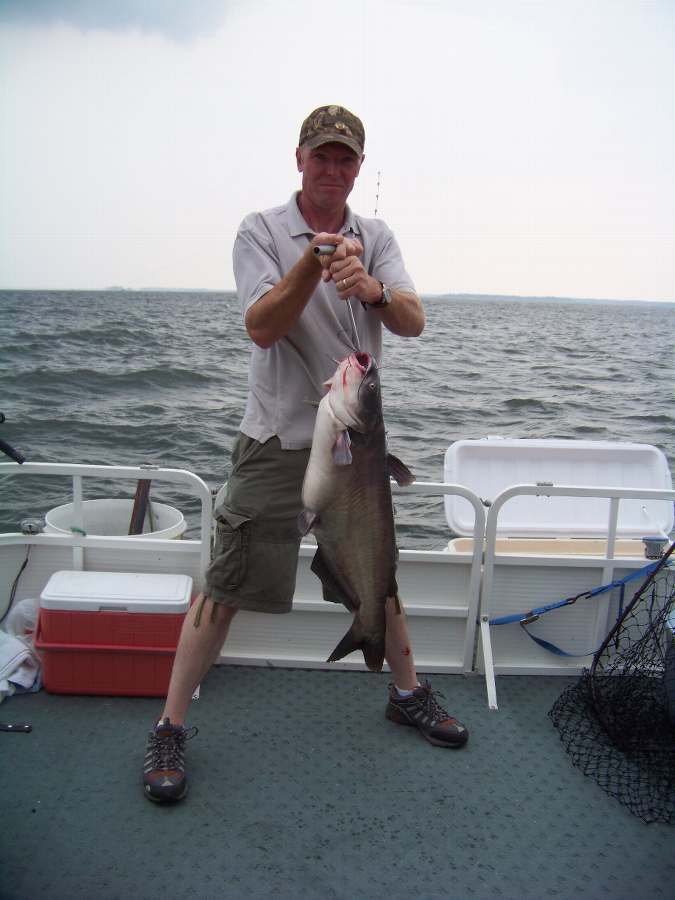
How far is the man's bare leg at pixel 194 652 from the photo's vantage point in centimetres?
310

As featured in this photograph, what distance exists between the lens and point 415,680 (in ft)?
11.7

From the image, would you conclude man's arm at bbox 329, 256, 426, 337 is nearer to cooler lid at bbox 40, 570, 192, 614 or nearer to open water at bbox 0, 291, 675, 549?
cooler lid at bbox 40, 570, 192, 614

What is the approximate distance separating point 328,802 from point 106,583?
1.50 meters

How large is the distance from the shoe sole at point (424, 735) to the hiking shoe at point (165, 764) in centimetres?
98

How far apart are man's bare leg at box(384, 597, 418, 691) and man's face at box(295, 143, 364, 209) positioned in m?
1.68

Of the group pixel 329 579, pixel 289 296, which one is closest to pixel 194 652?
pixel 329 579

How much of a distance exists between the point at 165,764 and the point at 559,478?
338 cm

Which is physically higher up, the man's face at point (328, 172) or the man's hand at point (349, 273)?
the man's face at point (328, 172)

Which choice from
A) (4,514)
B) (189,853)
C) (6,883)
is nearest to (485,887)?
(189,853)

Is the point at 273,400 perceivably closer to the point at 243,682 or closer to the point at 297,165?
the point at 297,165

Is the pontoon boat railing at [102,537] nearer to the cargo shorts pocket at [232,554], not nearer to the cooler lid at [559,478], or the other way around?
the cargo shorts pocket at [232,554]

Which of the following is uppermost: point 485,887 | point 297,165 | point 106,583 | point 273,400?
point 297,165

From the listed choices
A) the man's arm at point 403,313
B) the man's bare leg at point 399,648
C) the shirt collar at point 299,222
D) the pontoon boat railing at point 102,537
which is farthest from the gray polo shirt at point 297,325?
the man's bare leg at point 399,648

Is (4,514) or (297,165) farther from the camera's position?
(4,514)
